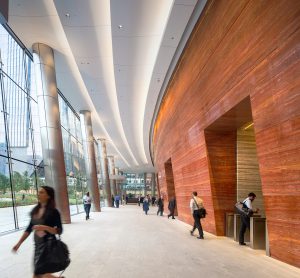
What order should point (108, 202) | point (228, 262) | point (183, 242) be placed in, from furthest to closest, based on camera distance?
point (108, 202)
point (183, 242)
point (228, 262)

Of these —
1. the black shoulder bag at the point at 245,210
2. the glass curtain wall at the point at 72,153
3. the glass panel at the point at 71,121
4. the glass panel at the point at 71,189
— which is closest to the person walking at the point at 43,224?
the black shoulder bag at the point at 245,210

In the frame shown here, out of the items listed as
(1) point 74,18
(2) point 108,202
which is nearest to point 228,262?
(1) point 74,18

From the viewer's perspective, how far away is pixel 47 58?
14.3 meters

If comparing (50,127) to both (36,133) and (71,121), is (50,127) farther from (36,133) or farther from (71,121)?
(71,121)

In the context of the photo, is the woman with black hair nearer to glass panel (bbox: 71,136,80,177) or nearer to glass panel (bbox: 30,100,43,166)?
glass panel (bbox: 30,100,43,166)

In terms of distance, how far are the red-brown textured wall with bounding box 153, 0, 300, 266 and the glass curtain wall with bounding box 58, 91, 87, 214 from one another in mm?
14492

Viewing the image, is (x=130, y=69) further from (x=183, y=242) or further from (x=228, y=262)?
(x=228, y=262)

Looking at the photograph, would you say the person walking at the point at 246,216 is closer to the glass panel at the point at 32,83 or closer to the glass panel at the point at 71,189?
the glass panel at the point at 32,83

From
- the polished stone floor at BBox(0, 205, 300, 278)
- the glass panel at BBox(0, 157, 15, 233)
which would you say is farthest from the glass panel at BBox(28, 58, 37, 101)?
the polished stone floor at BBox(0, 205, 300, 278)

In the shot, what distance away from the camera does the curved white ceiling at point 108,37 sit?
34.6ft

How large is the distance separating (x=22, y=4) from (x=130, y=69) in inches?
221

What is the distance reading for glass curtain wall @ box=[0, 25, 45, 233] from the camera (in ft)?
39.6

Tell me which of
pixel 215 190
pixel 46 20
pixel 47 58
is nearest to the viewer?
pixel 215 190

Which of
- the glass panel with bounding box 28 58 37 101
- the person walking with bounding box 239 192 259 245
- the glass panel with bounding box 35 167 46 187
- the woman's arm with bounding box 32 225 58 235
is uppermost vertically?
the glass panel with bounding box 28 58 37 101
